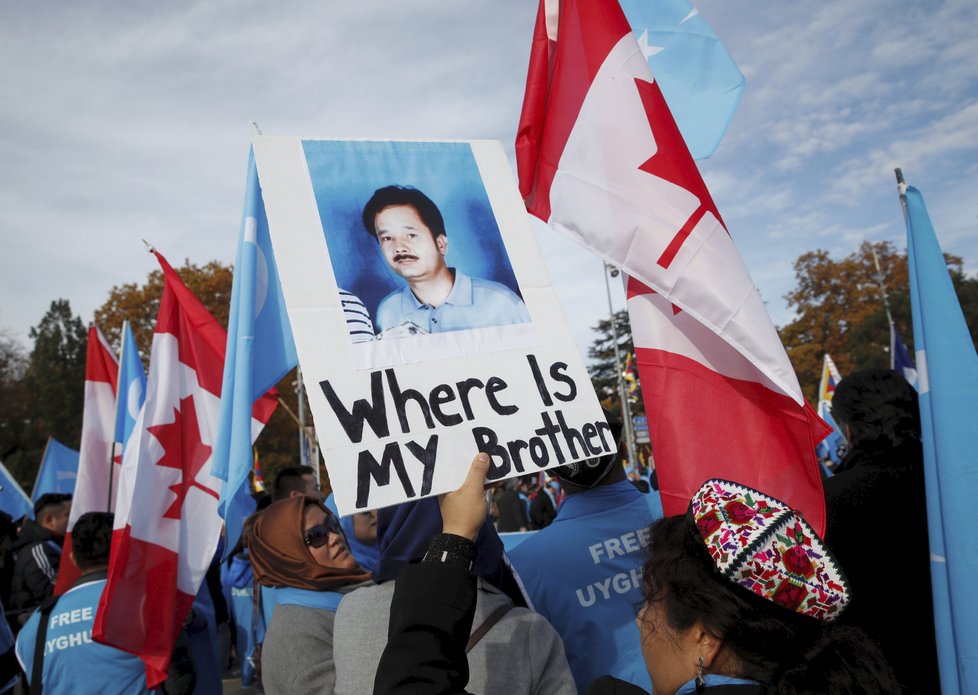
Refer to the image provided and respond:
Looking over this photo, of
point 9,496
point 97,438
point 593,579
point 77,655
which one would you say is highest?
point 9,496

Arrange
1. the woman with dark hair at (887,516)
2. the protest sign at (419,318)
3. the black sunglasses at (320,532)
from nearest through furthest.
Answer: the protest sign at (419,318)
the woman with dark hair at (887,516)
the black sunglasses at (320,532)

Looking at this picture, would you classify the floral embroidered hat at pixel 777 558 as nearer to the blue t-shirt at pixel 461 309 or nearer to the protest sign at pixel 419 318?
the protest sign at pixel 419 318

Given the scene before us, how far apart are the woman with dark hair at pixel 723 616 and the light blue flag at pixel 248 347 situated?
5.61 feet

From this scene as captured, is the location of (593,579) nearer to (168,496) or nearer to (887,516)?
(887,516)

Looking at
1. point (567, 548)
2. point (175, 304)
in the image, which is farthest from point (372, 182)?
point (175, 304)

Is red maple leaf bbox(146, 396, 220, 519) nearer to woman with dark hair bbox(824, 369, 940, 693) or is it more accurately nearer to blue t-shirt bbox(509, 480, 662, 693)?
blue t-shirt bbox(509, 480, 662, 693)

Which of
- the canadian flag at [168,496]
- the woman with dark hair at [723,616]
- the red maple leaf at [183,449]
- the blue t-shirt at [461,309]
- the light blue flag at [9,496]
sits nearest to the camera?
the woman with dark hair at [723,616]

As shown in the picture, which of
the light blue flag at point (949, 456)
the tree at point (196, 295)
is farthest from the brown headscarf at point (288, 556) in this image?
the tree at point (196, 295)

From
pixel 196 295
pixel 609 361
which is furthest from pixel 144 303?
pixel 609 361

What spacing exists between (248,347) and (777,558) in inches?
96.8

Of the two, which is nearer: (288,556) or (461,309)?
(461,309)

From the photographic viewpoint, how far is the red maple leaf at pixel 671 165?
258 centimetres

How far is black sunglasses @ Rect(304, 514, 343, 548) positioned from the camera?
305 centimetres

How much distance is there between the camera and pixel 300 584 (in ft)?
9.43
